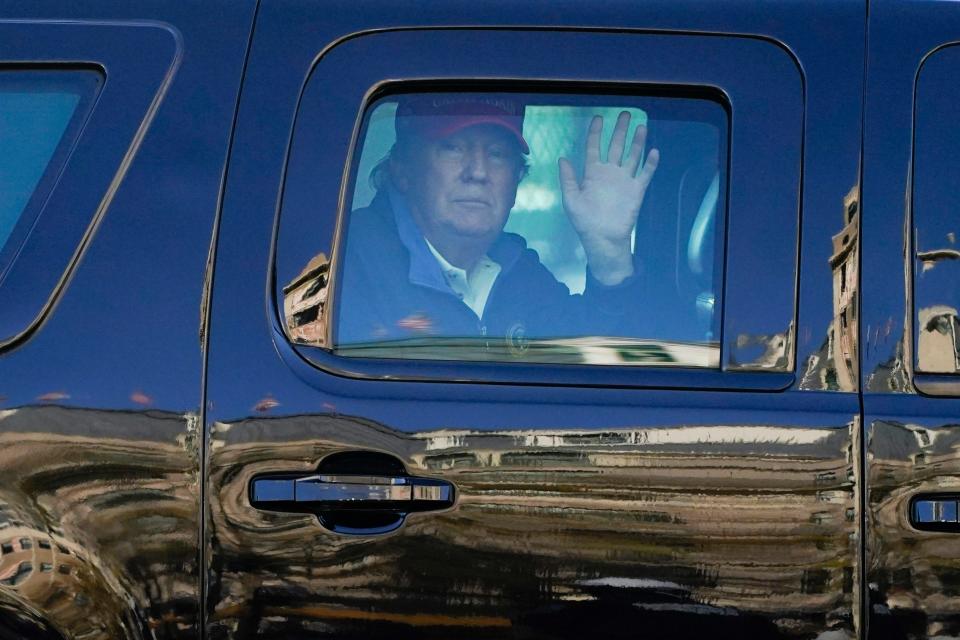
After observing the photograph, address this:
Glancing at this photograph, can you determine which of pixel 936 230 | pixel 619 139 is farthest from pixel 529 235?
pixel 936 230

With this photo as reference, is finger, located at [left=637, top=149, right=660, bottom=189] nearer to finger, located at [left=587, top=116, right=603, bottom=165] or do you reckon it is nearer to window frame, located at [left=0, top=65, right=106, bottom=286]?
finger, located at [left=587, top=116, right=603, bottom=165]

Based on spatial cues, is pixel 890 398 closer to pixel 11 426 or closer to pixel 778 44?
pixel 778 44

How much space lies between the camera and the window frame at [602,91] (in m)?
1.67

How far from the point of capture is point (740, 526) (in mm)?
1610

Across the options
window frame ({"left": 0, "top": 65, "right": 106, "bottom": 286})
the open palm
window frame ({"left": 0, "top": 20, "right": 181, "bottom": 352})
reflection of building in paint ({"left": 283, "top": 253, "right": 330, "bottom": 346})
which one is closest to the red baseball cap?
the open palm

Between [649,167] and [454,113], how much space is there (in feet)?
1.08

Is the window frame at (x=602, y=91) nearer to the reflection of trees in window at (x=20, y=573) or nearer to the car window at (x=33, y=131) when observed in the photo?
the car window at (x=33, y=131)

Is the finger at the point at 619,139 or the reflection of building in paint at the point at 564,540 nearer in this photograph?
the reflection of building in paint at the point at 564,540

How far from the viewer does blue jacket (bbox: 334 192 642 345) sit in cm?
172

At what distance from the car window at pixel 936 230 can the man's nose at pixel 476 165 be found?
672 mm

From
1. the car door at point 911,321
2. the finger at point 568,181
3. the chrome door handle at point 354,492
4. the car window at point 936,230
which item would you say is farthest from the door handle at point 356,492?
the car window at point 936,230

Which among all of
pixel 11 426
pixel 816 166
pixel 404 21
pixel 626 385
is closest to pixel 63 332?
pixel 11 426

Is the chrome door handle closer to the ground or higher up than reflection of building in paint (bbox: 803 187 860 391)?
closer to the ground

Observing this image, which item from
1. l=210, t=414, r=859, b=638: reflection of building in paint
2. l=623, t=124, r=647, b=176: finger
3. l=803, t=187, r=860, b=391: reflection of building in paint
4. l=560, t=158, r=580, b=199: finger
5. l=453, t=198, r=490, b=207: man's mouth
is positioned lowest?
l=210, t=414, r=859, b=638: reflection of building in paint
